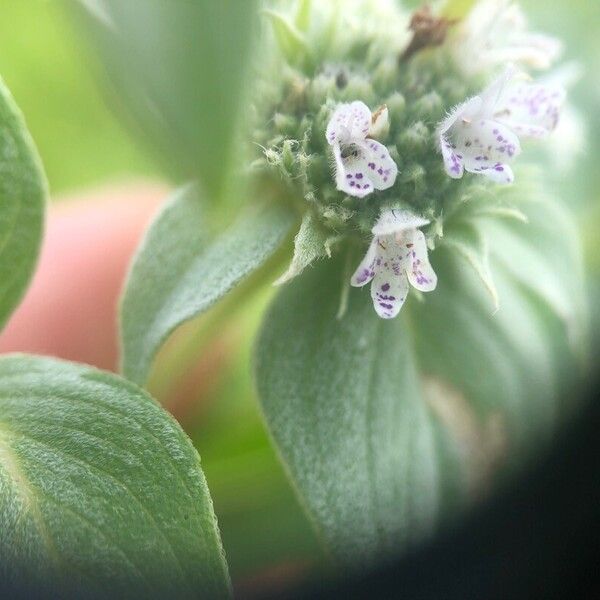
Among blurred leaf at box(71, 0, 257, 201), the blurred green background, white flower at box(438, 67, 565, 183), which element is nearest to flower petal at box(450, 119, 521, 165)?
white flower at box(438, 67, 565, 183)

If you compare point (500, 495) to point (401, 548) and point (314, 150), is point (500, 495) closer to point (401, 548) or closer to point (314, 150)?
point (401, 548)

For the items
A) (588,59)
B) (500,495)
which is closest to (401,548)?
(500,495)

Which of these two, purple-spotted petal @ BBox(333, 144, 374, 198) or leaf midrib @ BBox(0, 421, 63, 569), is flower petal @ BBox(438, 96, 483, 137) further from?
leaf midrib @ BBox(0, 421, 63, 569)

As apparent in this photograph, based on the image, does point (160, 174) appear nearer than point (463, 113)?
No

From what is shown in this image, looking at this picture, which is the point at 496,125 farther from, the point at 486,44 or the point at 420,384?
the point at 420,384

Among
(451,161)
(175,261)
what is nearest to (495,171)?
(451,161)

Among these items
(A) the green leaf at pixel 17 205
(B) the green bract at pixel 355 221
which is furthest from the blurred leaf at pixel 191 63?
(A) the green leaf at pixel 17 205
